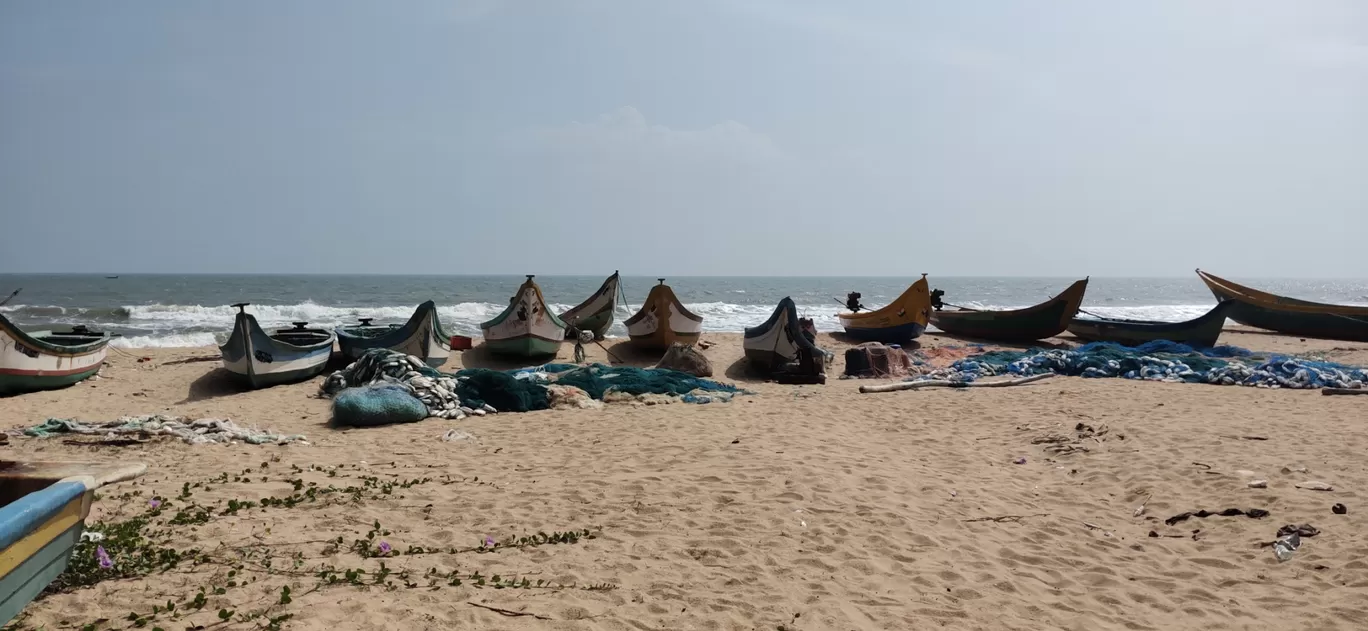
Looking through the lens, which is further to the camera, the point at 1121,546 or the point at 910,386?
the point at 910,386

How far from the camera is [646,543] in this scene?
488 centimetres

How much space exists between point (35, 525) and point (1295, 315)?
2862cm

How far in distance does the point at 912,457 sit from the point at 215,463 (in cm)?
656

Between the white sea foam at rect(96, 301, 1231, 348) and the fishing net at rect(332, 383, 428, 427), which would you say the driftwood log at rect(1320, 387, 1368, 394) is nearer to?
the fishing net at rect(332, 383, 428, 427)

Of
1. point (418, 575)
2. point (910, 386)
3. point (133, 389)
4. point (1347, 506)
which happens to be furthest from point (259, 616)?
point (133, 389)

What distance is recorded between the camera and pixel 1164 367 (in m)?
12.5

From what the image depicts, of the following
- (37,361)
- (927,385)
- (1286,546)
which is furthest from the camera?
(927,385)

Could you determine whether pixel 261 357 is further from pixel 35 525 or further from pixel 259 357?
pixel 35 525

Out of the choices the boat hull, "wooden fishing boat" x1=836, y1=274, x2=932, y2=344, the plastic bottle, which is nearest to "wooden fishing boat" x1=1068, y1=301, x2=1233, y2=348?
"wooden fishing boat" x1=836, y1=274, x2=932, y2=344

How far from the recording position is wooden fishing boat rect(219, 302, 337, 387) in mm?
11836

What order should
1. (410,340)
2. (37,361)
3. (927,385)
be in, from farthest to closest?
(410,340), (927,385), (37,361)

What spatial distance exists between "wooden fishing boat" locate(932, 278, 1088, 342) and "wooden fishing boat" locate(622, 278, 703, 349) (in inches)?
357

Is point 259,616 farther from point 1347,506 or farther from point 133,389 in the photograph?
point 133,389

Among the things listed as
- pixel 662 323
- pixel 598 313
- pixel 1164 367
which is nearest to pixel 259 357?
pixel 662 323
